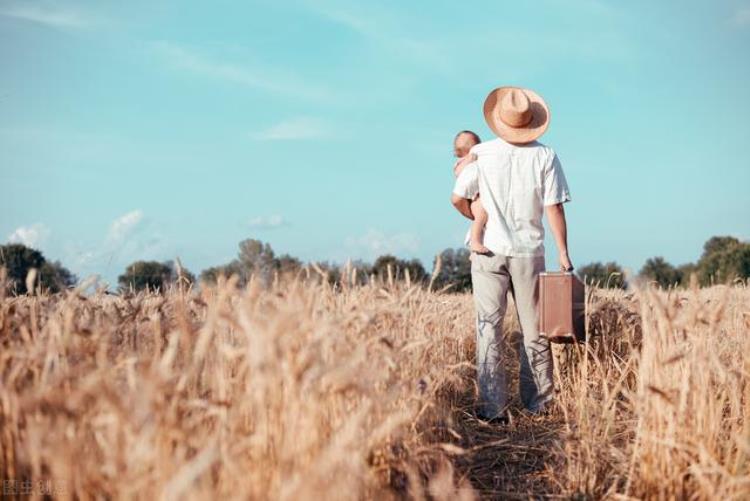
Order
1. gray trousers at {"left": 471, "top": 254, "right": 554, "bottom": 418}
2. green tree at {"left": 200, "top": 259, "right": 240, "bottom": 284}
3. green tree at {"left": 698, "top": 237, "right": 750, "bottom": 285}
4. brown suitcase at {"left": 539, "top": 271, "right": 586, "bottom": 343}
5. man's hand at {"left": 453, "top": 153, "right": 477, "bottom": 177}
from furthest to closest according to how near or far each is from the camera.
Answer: green tree at {"left": 698, "top": 237, "right": 750, "bottom": 285}, man's hand at {"left": 453, "top": 153, "right": 477, "bottom": 177}, gray trousers at {"left": 471, "top": 254, "right": 554, "bottom": 418}, brown suitcase at {"left": 539, "top": 271, "right": 586, "bottom": 343}, green tree at {"left": 200, "top": 259, "right": 240, "bottom": 284}

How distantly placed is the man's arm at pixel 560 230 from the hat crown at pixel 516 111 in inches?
25.8

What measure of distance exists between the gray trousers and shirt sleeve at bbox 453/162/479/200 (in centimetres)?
46

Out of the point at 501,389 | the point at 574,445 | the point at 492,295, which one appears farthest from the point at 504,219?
the point at 574,445

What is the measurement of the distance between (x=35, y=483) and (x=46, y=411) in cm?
22

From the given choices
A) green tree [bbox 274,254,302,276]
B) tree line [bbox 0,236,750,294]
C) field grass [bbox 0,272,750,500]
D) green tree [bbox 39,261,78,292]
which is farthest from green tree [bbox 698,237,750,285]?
green tree [bbox 274,254,302,276]

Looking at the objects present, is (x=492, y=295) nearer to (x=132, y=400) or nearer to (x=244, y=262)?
(x=244, y=262)

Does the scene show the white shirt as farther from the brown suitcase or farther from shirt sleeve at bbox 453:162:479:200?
the brown suitcase

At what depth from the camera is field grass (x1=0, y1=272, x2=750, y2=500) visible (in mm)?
2086

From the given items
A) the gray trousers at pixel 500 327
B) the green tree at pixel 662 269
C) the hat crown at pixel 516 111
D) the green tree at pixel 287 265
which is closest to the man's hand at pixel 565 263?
the gray trousers at pixel 500 327

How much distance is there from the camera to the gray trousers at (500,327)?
16.4ft

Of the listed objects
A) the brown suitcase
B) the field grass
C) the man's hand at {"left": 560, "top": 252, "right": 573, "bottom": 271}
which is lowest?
the field grass

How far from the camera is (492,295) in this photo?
16.6 feet

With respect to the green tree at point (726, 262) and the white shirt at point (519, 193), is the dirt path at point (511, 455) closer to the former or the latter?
the white shirt at point (519, 193)

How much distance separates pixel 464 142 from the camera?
566cm
